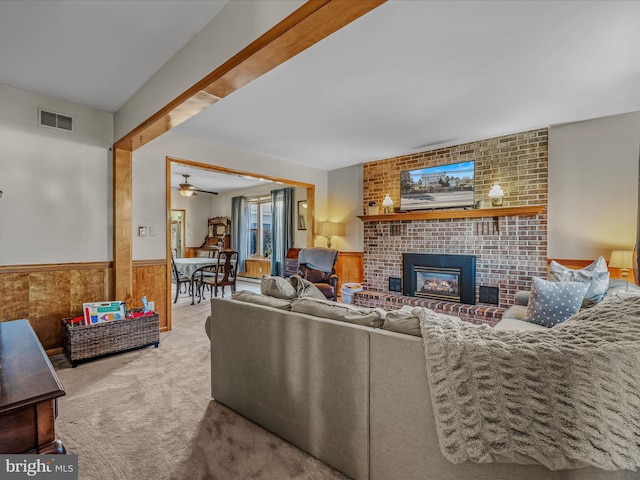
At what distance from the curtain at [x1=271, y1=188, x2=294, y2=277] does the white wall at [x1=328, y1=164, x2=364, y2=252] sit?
133 centimetres

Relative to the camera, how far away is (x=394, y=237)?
17.1 feet

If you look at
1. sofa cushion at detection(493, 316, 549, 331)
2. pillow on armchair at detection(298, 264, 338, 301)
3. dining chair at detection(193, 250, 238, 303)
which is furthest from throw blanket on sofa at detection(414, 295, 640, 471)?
dining chair at detection(193, 250, 238, 303)

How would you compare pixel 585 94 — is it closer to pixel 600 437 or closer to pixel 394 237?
pixel 394 237

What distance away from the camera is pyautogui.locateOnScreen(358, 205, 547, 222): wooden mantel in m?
3.92

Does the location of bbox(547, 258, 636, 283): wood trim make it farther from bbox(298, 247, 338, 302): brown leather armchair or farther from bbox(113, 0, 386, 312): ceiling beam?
bbox(113, 0, 386, 312): ceiling beam

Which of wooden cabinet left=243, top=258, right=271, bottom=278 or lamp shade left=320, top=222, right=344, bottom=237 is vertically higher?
lamp shade left=320, top=222, right=344, bottom=237

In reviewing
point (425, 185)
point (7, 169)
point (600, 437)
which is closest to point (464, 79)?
point (425, 185)

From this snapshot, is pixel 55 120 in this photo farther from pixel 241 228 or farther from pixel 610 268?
pixel 610 268

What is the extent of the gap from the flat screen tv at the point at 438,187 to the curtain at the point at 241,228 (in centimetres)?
473

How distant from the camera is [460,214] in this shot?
4453mm

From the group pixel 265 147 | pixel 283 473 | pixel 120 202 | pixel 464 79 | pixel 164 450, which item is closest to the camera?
pixel 283 473

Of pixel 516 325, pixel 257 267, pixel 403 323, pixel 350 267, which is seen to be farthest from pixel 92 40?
pixel 257 267

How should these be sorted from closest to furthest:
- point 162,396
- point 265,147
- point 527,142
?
point 162,396 → point 527,142 → point 265,147

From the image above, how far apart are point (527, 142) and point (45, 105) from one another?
17.6 ft
